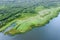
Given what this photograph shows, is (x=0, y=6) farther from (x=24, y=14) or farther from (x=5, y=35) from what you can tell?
(x=5, y=35)

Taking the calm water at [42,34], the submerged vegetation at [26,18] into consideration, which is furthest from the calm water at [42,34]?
the submerged vegetation at [26,18]

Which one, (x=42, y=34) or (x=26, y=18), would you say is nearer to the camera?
(x=42, y=34)

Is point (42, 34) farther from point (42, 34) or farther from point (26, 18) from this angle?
point (26, 18)

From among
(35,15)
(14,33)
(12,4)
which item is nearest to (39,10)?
(35,15)

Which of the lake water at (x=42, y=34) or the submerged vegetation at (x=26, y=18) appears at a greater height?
the submerged vegetation at (x=26, y=18)

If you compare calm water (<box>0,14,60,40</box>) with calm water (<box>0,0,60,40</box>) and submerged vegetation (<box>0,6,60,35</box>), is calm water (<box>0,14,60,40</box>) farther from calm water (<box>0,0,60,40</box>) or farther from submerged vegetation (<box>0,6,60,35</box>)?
submerged vegetation (<box>0,6,60,35</box>)

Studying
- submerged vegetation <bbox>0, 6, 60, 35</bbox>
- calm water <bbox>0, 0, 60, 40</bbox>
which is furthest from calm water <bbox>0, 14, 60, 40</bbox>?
submerged vegetation <bbox>0, 6, 60, 35</bbox>

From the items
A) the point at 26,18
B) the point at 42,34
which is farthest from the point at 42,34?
the point at 26,18

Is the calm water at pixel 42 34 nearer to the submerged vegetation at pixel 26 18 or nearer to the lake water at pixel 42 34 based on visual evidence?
the lake water at pixel 42 34
